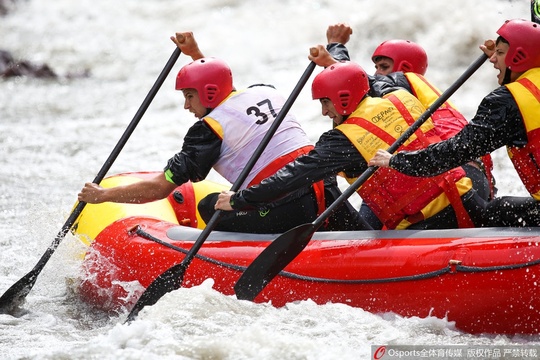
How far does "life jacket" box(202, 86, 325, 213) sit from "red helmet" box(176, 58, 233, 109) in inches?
2.9

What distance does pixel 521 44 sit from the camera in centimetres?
456

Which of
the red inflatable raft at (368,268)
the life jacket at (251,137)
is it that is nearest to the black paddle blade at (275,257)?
the red inflatable raft at (368,268)

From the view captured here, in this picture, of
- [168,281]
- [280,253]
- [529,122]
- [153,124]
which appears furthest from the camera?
[153,124]

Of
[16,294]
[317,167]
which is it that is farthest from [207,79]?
[16,294]

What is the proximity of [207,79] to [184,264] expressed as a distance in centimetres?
111

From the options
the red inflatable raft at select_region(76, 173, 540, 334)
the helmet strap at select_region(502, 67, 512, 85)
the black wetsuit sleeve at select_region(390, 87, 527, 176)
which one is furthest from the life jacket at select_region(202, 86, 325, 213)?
the helmet strap at select_region(502, 67, 512, 85)

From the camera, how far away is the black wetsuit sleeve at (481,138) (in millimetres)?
4484

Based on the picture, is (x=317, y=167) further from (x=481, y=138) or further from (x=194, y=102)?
(x=194, y=102)

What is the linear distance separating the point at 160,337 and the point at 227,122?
53.8 inches

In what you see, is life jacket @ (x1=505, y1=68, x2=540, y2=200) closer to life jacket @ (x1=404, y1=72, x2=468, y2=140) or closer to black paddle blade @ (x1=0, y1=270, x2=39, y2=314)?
life jacket @ (x1=404, y1=72, x2=468, y2=140)

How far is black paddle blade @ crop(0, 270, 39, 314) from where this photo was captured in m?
5.95

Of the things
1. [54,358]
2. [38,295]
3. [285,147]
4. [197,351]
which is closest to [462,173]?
[285,147]

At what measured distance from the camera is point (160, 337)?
16.1 ft

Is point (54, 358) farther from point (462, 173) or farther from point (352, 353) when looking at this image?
point (462, 173)
